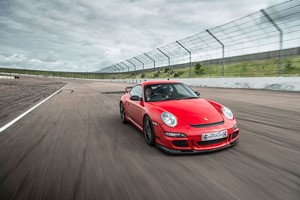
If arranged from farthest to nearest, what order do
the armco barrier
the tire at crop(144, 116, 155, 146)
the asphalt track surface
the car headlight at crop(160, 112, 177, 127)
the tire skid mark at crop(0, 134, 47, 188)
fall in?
the armco barrier < the tire at crop(144, 116, 155, 146) < the car headlight at crop(160, 112, 177, 127) < the tire skid mark at crop(0, 134, 47, 188) < the asphalt track surface

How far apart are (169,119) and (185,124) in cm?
27

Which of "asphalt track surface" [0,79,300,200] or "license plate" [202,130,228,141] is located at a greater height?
"license plate" [202,130,228,141]

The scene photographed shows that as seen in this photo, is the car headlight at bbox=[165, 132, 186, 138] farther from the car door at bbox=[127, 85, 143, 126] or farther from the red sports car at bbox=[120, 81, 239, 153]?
the car door at bbox=[127, 85, 143, 126]

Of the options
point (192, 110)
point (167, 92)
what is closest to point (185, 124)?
point (192, 110)

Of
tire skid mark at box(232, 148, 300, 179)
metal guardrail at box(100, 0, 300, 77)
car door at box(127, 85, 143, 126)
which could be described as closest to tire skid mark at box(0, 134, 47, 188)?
car door at box(127, 85, 143, 126)

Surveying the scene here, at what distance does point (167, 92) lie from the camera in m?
5.05

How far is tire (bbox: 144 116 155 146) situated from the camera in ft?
13.1

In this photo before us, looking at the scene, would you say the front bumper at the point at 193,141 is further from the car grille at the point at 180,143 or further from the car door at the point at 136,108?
the car door at the point at 136,108

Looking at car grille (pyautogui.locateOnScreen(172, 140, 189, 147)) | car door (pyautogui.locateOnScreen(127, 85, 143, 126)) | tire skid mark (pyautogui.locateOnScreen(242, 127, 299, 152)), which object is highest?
car door (pyautogui.locateOnScreen(127, 85, 143, 126))

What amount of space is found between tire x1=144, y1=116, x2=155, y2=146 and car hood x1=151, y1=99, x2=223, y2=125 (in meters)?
0.31

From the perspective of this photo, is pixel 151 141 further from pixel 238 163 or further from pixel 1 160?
pixel 1 160

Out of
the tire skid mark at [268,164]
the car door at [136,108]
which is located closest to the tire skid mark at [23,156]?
the car door at [136,108]

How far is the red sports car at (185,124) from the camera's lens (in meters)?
3.45

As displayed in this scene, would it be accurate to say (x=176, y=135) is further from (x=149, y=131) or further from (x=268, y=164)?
(x=268, y=164)
